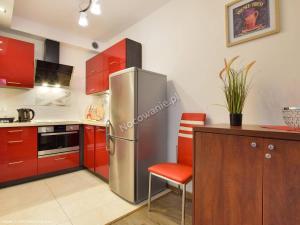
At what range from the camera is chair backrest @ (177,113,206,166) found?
6.58 feet

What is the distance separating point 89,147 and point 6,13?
2.33 m

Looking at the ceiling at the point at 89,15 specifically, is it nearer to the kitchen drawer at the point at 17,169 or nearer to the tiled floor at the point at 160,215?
the kitchen drawer at the point at 17,169

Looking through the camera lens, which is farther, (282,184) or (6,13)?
(6,13)

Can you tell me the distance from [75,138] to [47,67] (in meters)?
1.41

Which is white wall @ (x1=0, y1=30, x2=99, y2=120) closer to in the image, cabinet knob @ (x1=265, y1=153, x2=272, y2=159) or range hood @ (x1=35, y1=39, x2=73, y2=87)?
range hood @ (x1=35, y1=39, x2=73, y2=87)

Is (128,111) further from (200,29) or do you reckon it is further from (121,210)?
(200,29)

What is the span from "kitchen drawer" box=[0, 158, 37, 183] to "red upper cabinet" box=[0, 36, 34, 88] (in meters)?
1.25

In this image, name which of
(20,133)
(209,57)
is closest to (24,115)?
(20,133)

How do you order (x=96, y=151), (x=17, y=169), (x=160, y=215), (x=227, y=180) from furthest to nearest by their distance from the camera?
1. (x=96, y=151)
2. (x=17, y=169)
3. (x=160, y=215)
4. (x=227, y=180)

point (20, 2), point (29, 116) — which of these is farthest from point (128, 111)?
point (20, 2)

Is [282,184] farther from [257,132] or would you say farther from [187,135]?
[187,135]

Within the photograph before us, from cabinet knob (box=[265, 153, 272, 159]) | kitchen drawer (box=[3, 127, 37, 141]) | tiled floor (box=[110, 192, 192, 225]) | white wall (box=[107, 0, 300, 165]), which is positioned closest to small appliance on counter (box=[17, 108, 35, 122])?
kitchen drawer (box=[3, 127, 37, 141])

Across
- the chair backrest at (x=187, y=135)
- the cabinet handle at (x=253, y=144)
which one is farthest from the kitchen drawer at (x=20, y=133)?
the cabinet handle at (x=253, y=144)

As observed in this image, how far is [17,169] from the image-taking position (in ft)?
8.43
